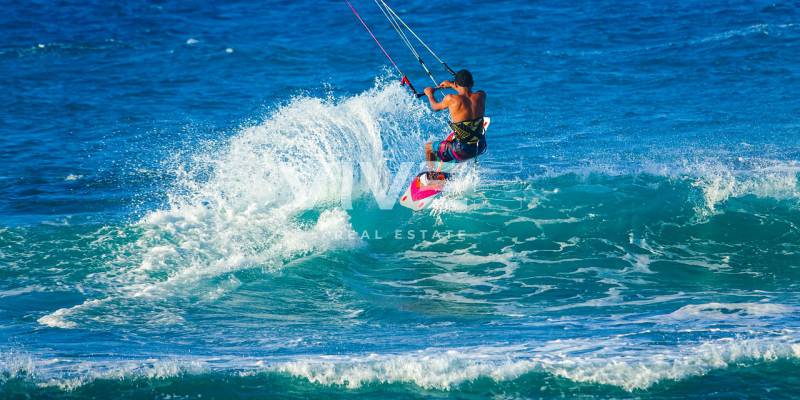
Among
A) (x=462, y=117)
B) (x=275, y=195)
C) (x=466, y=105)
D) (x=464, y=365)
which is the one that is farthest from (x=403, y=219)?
(x=464, y=365)

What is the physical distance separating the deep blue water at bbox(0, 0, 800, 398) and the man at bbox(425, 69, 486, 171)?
1.52 m

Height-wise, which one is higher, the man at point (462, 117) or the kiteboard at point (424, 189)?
the man at point (462, 117)

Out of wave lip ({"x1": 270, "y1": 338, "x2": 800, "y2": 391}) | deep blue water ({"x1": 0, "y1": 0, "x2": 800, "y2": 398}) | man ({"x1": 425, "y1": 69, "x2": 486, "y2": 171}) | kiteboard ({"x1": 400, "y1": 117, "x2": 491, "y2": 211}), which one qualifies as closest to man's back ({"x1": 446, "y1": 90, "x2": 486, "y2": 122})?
man ({"x1": 425, "y1": 69, "x2": 486, "y2": 171})

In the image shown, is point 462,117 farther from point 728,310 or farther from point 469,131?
point 728,310

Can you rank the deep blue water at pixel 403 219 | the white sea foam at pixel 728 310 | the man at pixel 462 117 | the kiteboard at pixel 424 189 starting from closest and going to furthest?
1. the deep blue water at pixel 403 219
2. the white sea foam at pixel 728 310
3. the man at pixel 462 117
4. the kiteboard at pixel 424 189

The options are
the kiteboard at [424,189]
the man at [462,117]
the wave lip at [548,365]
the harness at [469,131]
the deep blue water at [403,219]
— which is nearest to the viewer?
the wave lip at [548,365]

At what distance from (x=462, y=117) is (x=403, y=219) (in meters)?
2.67

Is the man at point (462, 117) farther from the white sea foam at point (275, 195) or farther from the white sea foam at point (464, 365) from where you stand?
the white sea foam at point (464, 365)

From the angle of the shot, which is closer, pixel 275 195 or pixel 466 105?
pixel 466 105

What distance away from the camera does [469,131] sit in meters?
12.3

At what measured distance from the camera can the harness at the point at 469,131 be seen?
480 inches

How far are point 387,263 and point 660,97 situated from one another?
10.5 metres

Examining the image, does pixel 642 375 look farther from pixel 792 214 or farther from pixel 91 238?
pixel 91 238

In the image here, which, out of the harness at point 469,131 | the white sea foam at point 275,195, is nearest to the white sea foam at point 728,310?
the harness at point 469,131
